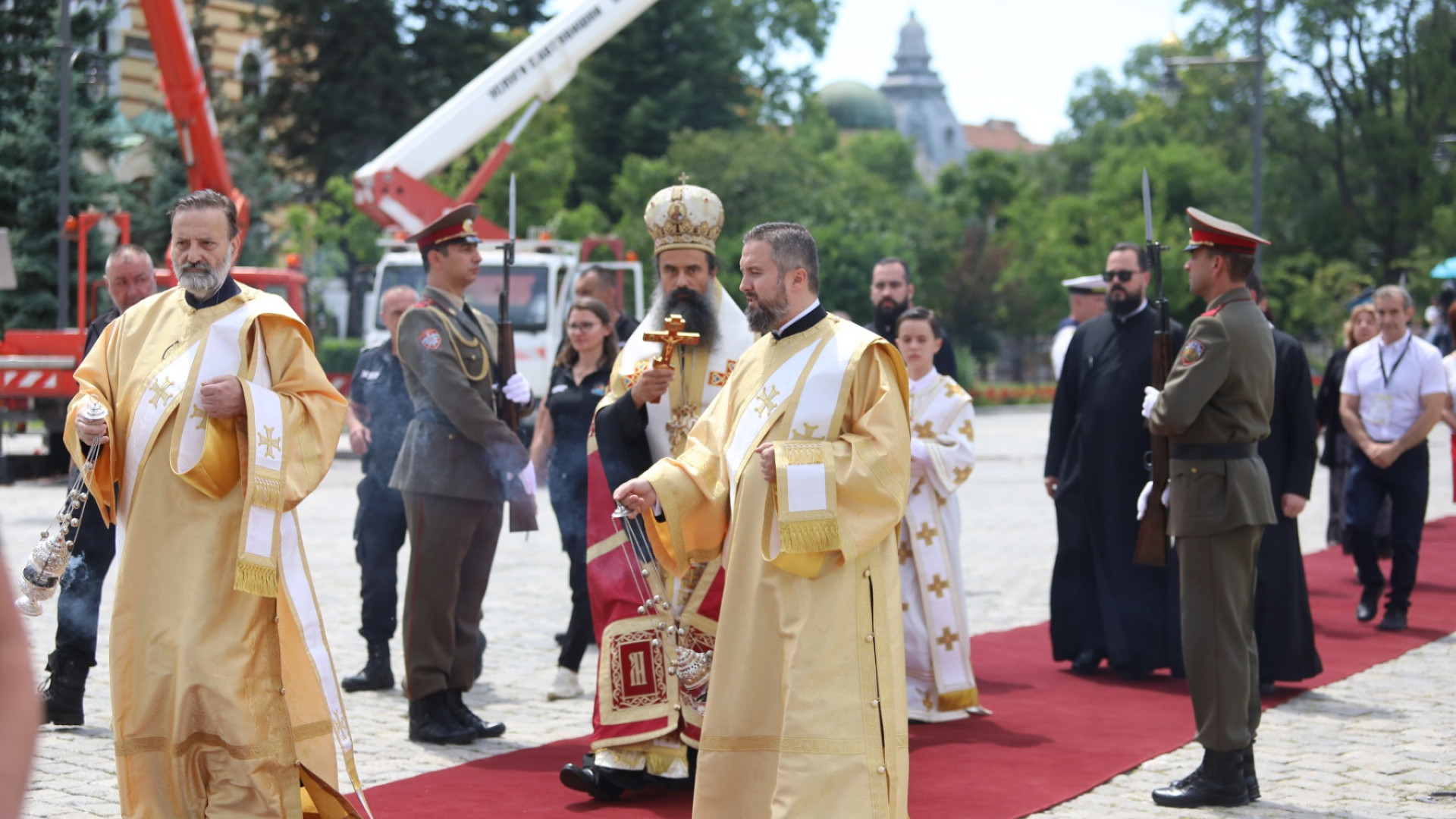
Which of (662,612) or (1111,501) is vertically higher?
(1111,501)

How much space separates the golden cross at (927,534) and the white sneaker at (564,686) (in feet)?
5.68

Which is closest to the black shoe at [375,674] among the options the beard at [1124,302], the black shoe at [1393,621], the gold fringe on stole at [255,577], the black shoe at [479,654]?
the black shoe at [479,654]

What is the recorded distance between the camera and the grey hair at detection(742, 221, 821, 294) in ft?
15.3

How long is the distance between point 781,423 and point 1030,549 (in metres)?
8.52

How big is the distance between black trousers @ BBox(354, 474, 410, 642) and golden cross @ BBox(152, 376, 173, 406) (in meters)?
2.91

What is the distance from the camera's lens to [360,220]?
28078 millimetres

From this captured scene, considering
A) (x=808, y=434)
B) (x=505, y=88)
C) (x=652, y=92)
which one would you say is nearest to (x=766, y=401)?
(x=808, y=434)

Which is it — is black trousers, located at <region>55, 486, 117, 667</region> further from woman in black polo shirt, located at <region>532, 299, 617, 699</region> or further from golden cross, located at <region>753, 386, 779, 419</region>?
golden cross, located at <region>753, 386, 779, 419</region>

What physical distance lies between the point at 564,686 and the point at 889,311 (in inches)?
97.6

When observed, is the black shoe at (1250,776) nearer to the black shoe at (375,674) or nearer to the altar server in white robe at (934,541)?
the altar server in white robe at (934,541)

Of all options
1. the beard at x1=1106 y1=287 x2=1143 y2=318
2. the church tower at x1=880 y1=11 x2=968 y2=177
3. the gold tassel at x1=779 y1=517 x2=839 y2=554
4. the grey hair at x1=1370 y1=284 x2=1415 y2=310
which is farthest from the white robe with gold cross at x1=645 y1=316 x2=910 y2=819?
the church tower at x1=880 y1=11 x2=968 y2=177

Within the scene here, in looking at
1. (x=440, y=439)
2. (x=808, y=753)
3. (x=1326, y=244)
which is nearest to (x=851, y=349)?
(x=808, y=753)

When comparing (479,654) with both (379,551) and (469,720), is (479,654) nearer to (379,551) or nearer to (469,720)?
(379,551)

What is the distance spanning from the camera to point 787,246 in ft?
15.4
